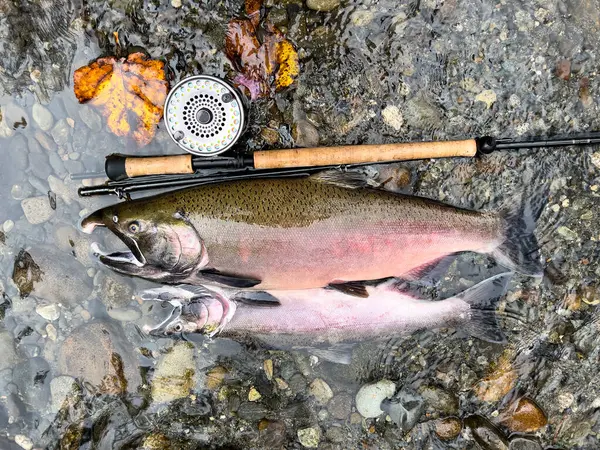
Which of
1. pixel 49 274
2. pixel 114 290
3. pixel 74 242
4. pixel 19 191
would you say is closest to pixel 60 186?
pixel 19 191

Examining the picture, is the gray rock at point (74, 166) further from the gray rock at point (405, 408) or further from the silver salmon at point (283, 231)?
the gray rock at point (405, 408)

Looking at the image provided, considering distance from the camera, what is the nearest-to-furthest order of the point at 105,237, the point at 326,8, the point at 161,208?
the point at 161,208, the point at 326,8, the point at 105,237

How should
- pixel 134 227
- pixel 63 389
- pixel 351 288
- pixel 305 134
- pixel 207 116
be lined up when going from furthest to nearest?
pixel 63 389, pixel 305 134, pixel 351 288, pixel 207 116, pixel 134 227

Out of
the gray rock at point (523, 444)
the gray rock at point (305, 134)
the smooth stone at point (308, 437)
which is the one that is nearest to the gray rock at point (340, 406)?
the smooth stone at point (308, 437)

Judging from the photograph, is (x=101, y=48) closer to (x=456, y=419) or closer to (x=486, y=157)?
(x=486, y=157)

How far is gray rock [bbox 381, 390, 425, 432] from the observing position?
3.14m

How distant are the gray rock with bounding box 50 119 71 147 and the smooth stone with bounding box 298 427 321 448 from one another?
2687 mm

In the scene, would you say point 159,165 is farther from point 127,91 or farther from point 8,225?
point 8,225

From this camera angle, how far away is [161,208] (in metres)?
2.64

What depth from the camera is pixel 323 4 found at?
2.88m

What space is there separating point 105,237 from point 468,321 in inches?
101

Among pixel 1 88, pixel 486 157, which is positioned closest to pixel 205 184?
pixel 1 88

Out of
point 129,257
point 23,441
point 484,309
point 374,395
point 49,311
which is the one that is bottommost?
point 23,441

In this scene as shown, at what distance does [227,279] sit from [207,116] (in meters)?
1.02
